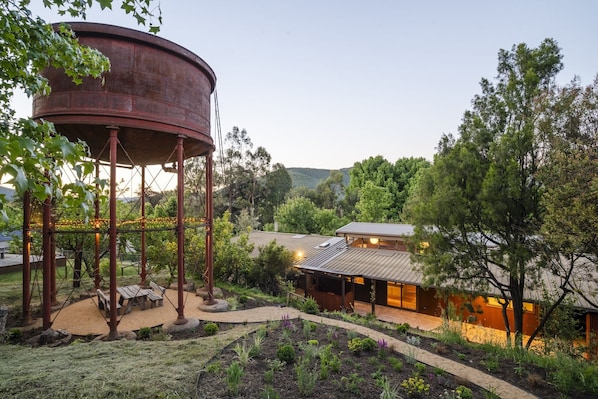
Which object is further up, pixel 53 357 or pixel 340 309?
pixel 53 357

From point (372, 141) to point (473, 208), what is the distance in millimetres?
33451

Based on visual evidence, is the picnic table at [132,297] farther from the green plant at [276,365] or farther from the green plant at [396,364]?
the green plant at [396,364]

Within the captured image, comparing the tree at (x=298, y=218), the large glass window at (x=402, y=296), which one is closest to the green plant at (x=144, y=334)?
the large glass window at (x=402, y=296)

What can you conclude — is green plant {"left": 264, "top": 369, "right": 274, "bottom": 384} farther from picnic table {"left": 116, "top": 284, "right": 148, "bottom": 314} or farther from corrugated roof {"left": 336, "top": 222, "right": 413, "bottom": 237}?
corrugated roof {"left": 336, "top": 222, "right": 413, "bottom": 237}

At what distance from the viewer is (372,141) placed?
137 feet

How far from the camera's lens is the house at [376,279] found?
14031mm

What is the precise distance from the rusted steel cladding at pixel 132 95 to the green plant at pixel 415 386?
304 inches

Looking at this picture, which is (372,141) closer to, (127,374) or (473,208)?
(473,208)

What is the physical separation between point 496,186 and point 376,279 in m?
7.76

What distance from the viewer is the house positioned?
552 inches

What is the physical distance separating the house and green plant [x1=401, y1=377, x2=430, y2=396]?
7.76m

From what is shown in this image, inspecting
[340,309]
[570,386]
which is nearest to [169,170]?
[340,309]

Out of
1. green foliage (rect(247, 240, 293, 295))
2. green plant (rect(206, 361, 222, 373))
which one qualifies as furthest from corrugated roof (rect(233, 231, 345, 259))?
green plant (rect(206, 361, 222, 373))

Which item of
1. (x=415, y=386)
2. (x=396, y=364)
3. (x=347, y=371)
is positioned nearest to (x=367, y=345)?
(x=396, y=364)
